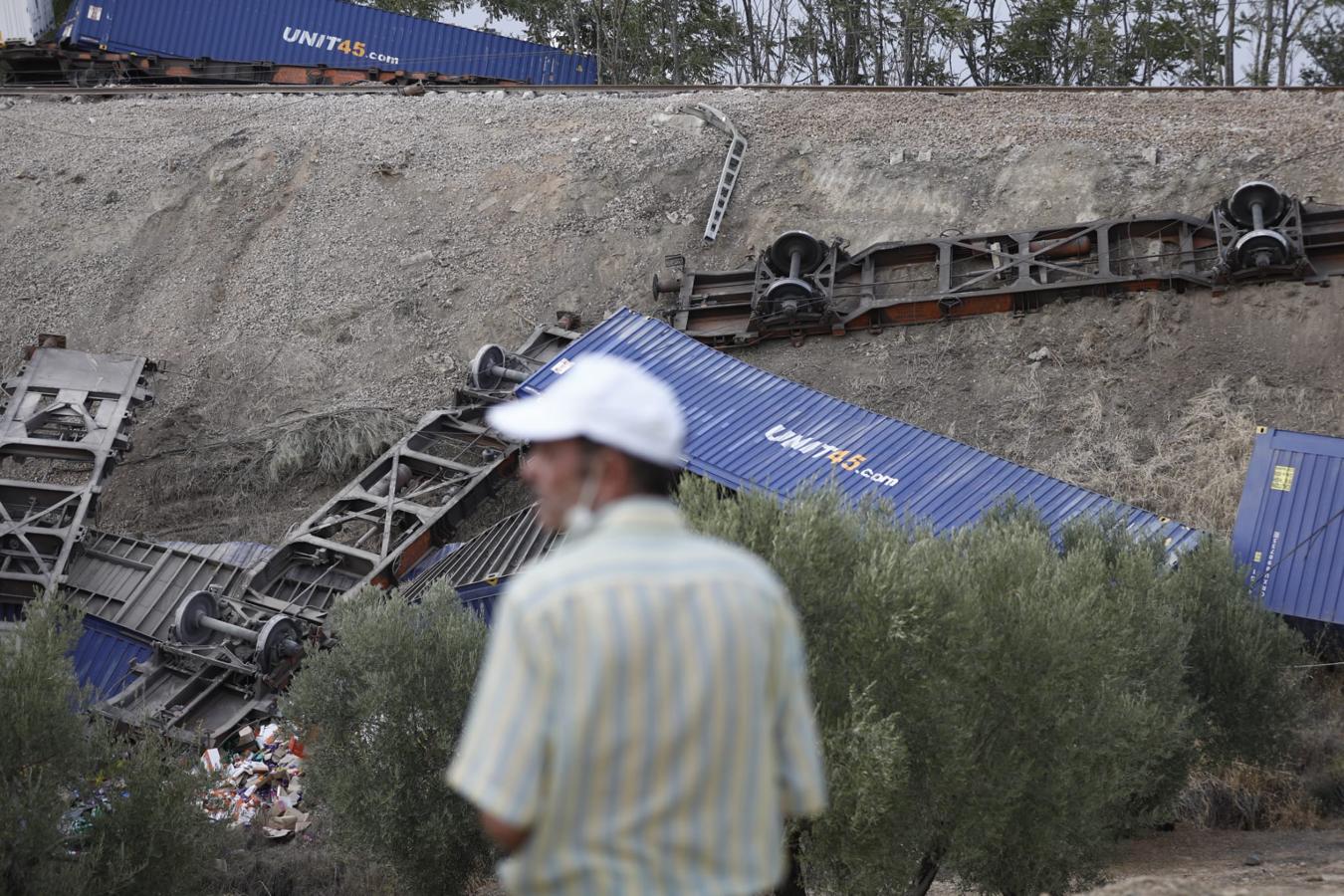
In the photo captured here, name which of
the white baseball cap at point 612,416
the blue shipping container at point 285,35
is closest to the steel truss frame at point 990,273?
the blue shipping container at point 285,35

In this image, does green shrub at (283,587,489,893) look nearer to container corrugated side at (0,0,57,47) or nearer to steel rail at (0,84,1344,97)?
steel rail at (0,84,1344,97)

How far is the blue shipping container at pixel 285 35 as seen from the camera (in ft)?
121

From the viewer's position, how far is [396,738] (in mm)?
11750

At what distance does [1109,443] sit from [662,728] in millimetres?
18980

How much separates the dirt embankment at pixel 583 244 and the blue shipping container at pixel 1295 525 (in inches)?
75.8

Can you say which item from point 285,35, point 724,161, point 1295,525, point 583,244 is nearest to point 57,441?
point 583,244

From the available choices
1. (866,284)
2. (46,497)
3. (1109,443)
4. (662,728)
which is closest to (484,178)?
(866,284)

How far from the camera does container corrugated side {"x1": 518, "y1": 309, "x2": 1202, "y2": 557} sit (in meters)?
16.9

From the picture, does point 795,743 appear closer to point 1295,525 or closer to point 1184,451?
point 1295,525

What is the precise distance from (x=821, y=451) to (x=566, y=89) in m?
15.6

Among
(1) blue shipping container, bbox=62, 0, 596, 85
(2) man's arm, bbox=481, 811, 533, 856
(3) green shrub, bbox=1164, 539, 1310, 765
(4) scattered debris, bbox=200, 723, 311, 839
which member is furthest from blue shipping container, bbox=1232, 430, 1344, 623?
(1) blue shipping container, bbox=62, 0, 596, 85

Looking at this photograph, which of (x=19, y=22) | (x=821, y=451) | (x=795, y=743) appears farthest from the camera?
(x=19, y=22)

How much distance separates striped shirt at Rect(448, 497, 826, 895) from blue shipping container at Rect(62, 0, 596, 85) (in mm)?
36127

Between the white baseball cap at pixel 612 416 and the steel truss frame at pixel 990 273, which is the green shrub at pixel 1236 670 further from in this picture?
the white baseball cap at pixel 612 416
